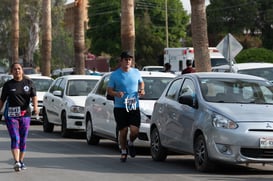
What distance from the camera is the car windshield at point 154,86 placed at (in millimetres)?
16781

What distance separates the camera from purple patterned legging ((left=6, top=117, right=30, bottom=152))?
13.1 metres

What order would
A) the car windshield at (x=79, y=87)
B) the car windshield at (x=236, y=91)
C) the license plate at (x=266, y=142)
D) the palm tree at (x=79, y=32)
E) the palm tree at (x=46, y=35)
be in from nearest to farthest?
1. the license plate at (x=266, y=142)
2. the car windshield at (x=236, y=91)
3. the car windshield at (x=79, y=87)
4. the palm tree at (x=79, y=32)
5. the palm tree at (x=46, y=35)

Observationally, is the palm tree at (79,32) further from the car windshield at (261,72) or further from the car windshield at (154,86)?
the car windshield at (154,86)

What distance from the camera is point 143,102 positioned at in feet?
53.3

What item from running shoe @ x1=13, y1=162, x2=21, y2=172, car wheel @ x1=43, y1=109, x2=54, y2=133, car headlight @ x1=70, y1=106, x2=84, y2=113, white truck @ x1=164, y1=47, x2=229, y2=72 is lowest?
car wheel @ x1=43, y1=109, x2=54, y2=133

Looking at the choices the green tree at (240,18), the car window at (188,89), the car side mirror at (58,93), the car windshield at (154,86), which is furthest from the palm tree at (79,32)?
the green tree at (240,18)

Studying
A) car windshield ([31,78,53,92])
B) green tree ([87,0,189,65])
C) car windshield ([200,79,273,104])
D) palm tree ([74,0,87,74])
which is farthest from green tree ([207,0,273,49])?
car windshield ([200,79,273,104])

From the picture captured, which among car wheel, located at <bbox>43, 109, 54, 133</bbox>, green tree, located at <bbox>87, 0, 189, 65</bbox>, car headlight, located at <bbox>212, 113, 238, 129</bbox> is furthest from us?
green tree, located at <bbox>87, 0, 189, 65</bbox>

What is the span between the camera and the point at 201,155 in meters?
12.5

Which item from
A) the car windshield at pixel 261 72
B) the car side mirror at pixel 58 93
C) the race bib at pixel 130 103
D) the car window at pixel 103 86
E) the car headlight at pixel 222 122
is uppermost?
the car windshield at pixel 261 72

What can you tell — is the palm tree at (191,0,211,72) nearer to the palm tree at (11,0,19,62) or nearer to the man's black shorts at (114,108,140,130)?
the man's black shorts at (114,108,140,130)

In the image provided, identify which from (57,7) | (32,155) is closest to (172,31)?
(57,7)

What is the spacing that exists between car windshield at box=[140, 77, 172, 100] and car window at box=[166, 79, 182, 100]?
2.09 meters

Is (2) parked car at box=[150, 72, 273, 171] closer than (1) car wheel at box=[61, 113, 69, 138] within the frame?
Yes
